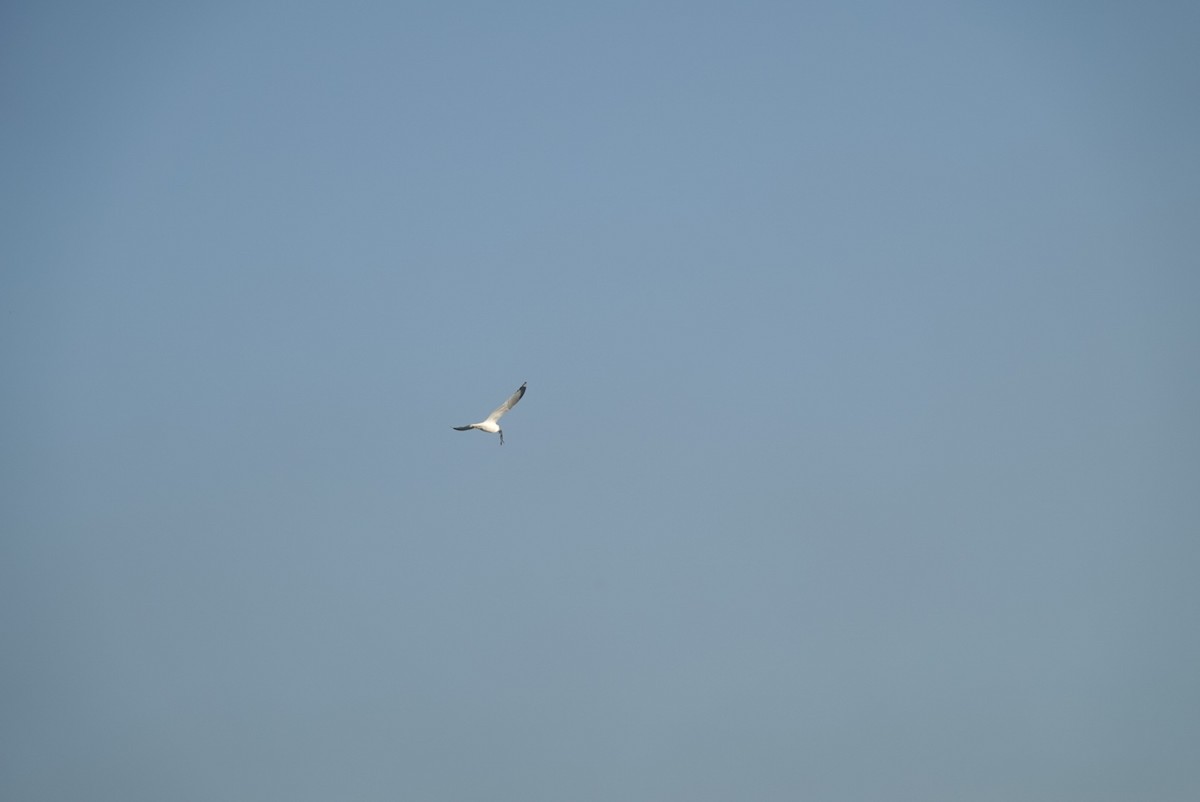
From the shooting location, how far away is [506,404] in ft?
607
